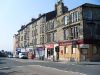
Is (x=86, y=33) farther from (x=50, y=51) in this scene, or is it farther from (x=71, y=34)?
(x=50, y=51)

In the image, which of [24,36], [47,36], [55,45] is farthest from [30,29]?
[55,45]

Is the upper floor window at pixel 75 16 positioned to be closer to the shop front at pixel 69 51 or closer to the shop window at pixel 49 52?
the shop front at pixel 69 51

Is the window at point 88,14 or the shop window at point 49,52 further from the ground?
the window at point 88,14

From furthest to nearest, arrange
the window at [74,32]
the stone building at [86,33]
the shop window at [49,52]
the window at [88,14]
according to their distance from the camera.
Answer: the shop window at [49,52] < the window at [74,32] < the window at [88,14] < the stone building at [86,33]

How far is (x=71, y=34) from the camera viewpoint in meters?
59.7

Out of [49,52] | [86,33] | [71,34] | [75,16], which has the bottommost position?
[49,52]

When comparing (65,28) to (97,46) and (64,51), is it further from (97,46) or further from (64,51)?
(97,46)

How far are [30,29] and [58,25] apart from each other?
103 feet

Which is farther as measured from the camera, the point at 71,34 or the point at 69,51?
the point at 69,51

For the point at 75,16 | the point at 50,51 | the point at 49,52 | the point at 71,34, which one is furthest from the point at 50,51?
the point at 75,16

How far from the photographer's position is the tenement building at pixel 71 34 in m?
54.8

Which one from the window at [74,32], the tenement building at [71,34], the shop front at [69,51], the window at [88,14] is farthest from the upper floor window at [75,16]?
the shop front at [69,51]

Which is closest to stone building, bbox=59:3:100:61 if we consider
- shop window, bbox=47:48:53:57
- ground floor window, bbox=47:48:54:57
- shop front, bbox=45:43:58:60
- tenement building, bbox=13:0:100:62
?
tenement building, bbox=13:0:100:62

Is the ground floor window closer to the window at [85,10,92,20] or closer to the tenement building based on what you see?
the tenement building
